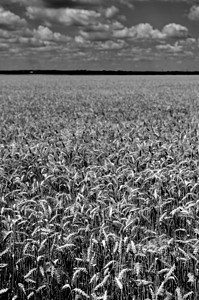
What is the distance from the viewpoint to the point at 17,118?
18125 millimetres

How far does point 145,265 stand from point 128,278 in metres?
0.24

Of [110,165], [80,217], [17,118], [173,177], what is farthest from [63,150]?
[17,118]

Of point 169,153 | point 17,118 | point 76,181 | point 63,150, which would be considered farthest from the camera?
point 17,118

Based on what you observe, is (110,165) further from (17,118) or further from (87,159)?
(17,118)

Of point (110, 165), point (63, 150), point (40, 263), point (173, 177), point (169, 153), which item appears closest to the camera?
point (40, 263)

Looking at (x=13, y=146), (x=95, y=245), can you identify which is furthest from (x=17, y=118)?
(x=95, y=245)

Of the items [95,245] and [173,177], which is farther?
[173,177]

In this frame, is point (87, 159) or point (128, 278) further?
point (87, 159)

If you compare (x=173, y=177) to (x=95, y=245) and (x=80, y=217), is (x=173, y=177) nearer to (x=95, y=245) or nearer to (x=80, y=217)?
(x=80, y=217)

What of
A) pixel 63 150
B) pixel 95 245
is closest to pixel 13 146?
pixel 63 150

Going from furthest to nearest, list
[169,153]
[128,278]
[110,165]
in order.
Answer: [169,153]
[110,165]
[128,278]

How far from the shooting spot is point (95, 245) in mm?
4566

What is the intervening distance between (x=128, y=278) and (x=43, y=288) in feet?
2.47

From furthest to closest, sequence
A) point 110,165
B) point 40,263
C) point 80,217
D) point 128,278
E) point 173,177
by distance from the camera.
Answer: point 110,165
point 173,177
point 80,217
point 40,263
point 128,278
